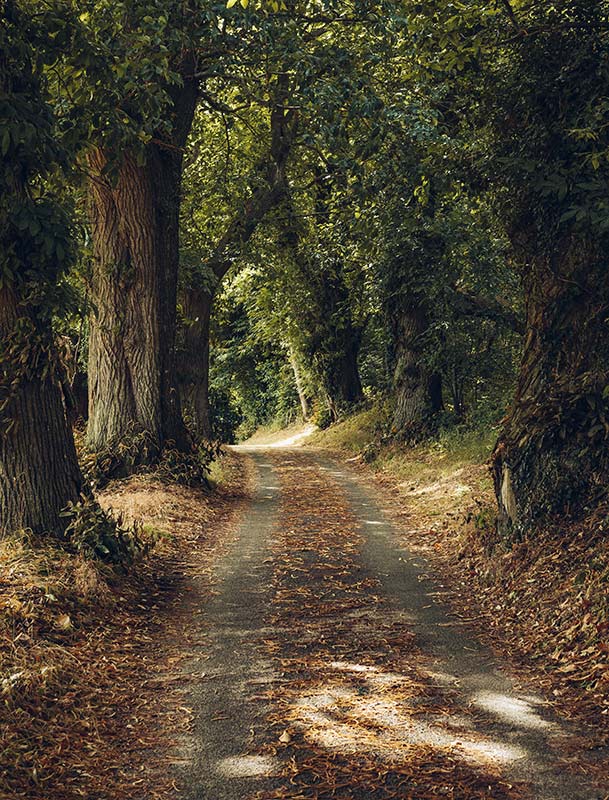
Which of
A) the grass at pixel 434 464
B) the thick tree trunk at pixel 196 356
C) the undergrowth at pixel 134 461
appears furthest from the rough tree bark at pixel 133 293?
the thick tree trunk at pixel 196 356

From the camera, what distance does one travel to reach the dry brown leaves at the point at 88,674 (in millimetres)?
4480

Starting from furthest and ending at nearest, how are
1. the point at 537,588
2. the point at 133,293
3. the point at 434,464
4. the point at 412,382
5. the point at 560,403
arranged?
1. the point at 412,382
2. the point at 434,464
3. the point at 133,293
4. the point at 560,403
5. the point at 537,588

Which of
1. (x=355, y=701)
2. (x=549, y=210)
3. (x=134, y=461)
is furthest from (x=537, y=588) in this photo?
(x=134, y=461)

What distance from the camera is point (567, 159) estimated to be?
27.6ft

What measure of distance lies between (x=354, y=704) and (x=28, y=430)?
4128 mm

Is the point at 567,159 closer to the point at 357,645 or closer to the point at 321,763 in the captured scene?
the point at 357,645

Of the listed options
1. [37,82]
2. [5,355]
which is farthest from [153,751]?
[37,82]

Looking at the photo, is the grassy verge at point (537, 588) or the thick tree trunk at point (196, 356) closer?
the grassy verge at point (537, 588)

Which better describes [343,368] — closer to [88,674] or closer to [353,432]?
[353,432]

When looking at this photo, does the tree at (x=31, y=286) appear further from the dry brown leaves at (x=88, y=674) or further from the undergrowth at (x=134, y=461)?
the undergrowth at (x=134, y=461)

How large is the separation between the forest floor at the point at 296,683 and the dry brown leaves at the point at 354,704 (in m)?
0.02

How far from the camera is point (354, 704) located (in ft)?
17.7

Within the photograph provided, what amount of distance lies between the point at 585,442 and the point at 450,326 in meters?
9.91

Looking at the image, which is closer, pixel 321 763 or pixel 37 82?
pixel 321 763
